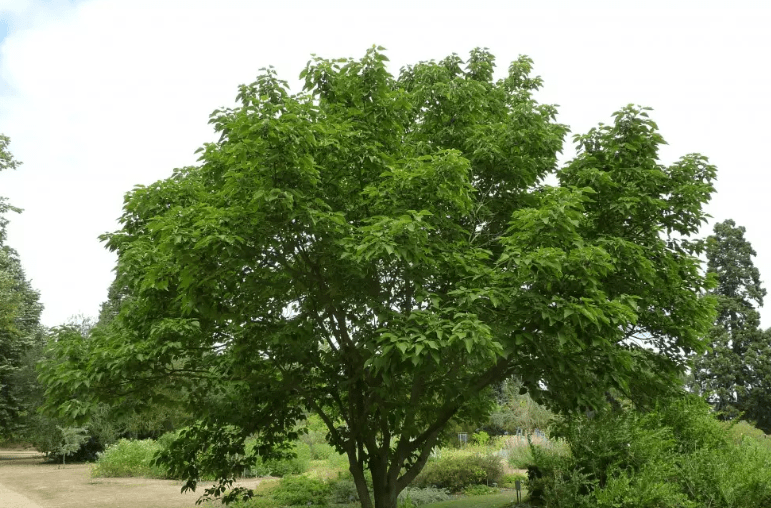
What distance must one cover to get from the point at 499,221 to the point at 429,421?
386 centimetres

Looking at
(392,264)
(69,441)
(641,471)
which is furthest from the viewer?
(69,441)

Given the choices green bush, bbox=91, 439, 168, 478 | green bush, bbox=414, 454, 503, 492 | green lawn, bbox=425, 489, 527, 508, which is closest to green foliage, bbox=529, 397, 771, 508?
green lawn, bbox=425, 489, 527, 508

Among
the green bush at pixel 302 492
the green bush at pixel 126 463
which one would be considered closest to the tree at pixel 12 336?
the green bush at pixel 126 463

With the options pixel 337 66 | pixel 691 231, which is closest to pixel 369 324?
pixel 337 66

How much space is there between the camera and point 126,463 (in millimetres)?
26438

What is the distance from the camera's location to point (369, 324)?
8.20 meters

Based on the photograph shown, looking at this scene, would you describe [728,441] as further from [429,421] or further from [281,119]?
[281,119]

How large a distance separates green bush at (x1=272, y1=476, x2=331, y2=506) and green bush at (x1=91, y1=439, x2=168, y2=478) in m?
9.69

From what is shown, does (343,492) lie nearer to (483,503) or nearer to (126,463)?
(483,503)

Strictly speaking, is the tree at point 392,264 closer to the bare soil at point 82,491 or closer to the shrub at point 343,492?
the shrub at point 343,492

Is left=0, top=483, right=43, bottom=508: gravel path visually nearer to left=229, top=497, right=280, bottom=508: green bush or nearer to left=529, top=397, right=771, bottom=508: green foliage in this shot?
left=229, top=497, right=280, bottom=508: green bush

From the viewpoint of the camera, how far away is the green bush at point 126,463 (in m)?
26.0

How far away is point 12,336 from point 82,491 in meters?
10.5

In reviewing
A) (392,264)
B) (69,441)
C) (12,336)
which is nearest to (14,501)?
(12,336)
